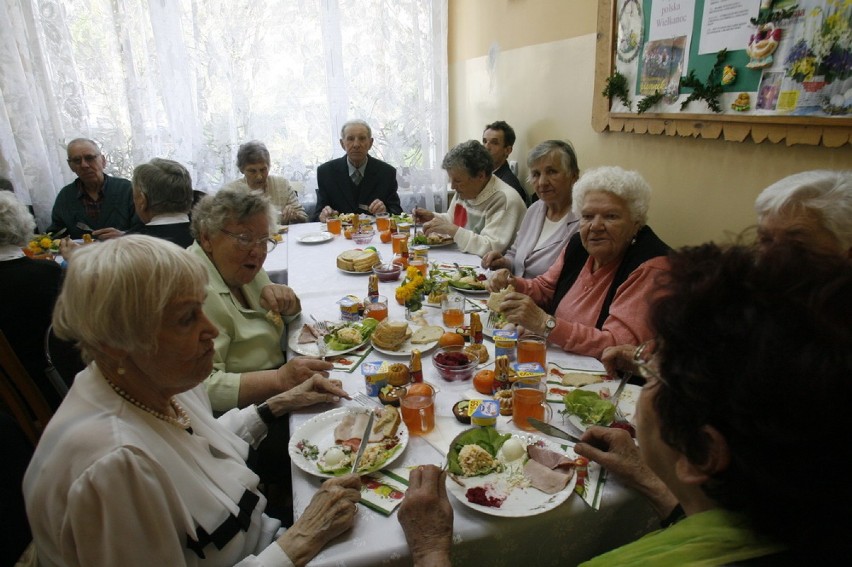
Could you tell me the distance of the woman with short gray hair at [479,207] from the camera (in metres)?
3.34

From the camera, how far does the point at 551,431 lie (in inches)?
52.1

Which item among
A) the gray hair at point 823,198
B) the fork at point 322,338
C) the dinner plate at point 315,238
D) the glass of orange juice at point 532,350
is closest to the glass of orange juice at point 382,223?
the dinner plate at point 315,238

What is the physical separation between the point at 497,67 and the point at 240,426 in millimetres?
4314

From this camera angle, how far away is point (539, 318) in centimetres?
188

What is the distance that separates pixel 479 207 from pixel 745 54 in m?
1.91

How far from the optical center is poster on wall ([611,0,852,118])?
5.86 feet

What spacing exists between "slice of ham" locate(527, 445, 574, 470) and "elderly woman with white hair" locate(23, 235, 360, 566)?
0.46 meters

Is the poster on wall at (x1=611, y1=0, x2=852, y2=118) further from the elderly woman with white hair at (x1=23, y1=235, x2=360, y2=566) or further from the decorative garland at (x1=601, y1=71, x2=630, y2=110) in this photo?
the elderly woman with white hair at (x1=23, y1=235, x2=360, y2=566)

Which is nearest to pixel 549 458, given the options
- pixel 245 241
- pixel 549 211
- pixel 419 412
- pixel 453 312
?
pixel 419 412

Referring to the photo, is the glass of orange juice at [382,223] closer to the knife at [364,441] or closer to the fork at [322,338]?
the fork at [322,338]

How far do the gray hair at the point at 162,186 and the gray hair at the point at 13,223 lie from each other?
1.75 feet

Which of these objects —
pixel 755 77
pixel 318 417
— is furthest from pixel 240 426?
pixel 755 77

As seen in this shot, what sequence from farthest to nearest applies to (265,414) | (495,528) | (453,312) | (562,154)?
(562,154), (453,312), (265,414), (495,528)

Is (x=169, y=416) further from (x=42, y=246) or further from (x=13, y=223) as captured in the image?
(x=42, y=246)
